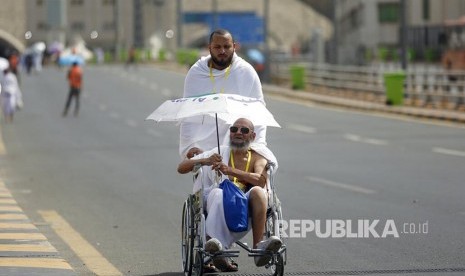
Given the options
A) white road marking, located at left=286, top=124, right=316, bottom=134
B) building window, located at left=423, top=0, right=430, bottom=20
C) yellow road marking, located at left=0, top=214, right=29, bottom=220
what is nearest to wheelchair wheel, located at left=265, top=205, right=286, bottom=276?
yellow road marking, located at left=0, top=214, right=29, bottom=220

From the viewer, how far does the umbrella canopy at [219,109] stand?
951cm

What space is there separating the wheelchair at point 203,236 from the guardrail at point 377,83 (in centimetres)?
2705

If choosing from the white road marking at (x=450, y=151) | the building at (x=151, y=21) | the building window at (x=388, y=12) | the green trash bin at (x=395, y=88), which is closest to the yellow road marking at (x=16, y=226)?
the white road marking at (x=450, y=151)

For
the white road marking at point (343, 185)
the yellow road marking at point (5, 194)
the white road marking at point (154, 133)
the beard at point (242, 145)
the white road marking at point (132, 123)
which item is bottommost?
the white road marking at point (132, 123)

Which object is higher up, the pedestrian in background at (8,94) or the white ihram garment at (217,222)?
the white ihram garment at (217,222)

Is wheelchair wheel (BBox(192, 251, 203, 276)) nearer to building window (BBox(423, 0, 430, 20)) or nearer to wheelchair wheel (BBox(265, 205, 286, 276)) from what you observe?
wheelchair wheel (BBox(265, 205, 286, 276))

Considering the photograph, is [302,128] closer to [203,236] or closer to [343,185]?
[343,185]

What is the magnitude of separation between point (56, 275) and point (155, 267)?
102 centimetres

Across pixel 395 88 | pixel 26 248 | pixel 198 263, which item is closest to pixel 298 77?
pixel 395 88

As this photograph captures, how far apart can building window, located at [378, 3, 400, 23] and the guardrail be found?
28585mm

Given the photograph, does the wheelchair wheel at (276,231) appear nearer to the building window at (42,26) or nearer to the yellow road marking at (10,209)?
the yellow road marking at (10,209)

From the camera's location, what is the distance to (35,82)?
6919 cm

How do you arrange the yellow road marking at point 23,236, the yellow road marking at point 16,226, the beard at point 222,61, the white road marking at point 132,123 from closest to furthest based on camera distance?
the beard at point 222,61
the yellow road marking at point 23,236
the yellow road marking at point 16,226
the white road marking at point 132,123

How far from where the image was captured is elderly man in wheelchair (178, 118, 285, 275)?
9094 mm
